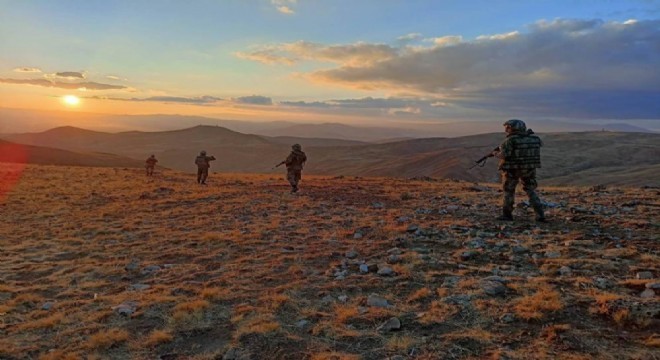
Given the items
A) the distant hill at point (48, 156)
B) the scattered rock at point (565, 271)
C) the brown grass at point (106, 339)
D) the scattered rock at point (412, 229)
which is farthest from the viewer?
the distant hill at point (48, 156)

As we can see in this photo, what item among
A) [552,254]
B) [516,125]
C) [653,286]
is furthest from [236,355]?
[516,125]

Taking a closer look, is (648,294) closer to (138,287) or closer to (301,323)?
(301,323)

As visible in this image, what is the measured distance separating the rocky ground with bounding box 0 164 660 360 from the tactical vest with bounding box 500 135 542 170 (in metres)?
1.75

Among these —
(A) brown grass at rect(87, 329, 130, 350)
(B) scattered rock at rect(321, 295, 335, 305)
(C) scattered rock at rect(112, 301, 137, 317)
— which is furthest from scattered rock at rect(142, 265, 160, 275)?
(B) scattered rock at rect(321, 295, 335, 305)

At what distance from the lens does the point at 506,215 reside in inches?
536

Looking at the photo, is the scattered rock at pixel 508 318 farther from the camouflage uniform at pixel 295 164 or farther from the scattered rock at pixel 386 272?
the camouflage uniform at pixel 295 164

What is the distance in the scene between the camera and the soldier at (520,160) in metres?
13.0

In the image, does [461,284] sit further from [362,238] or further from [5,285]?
[5,285]

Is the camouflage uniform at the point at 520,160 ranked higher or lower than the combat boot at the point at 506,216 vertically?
higher

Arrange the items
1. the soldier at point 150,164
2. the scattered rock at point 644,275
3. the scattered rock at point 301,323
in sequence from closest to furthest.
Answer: the scattered rock at point 301,323
the scattered rock at point 644,275
the soldier at point 150,164

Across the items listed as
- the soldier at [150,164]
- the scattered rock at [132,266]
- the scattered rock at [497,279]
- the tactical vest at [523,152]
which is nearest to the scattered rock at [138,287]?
the scattered rock at [132,266]

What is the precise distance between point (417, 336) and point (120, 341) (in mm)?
4554

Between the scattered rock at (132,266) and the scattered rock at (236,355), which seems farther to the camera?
the scattered rock at (132,266)

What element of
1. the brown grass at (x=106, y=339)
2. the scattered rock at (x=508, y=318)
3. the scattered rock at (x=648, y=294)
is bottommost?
the brown grass at (x=106, y=339)
